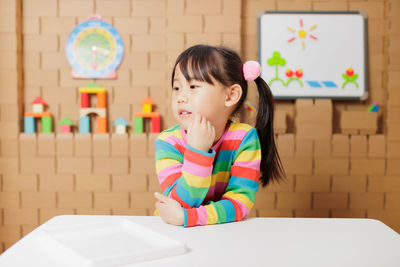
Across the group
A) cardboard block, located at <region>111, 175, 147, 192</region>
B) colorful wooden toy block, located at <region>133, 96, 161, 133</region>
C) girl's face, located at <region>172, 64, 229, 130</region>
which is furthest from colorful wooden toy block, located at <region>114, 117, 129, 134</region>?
girl's face, located at <region>172, 64, 229, 130</region>

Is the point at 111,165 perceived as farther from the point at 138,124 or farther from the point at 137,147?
the point at 138,124

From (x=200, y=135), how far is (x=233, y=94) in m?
0.20

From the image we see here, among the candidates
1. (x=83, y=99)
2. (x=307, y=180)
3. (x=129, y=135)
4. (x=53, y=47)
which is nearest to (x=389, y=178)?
(x=307, y=180)

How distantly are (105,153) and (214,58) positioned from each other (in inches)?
55.0

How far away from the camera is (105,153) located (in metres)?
2.21

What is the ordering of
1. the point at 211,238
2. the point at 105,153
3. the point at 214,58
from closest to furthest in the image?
the point at 211,238 → the point at 214,58 → the point at 105,153

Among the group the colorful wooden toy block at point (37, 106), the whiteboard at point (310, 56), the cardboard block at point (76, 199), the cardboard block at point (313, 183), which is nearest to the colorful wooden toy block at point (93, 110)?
the colorful wooden toy block at point (37, 106)

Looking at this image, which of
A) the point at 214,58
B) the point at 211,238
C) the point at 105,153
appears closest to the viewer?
the point at 211,238

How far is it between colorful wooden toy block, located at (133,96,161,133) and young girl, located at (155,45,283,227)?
46.2 inches

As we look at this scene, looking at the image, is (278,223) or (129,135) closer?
(278,223)

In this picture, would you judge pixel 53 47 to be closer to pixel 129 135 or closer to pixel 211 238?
pixel 129 135

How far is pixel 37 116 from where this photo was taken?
225 cm

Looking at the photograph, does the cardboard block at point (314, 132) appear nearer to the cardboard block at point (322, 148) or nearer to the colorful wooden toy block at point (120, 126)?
the cardboard block at point (322, 148)

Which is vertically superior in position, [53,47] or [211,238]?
[53,47]
